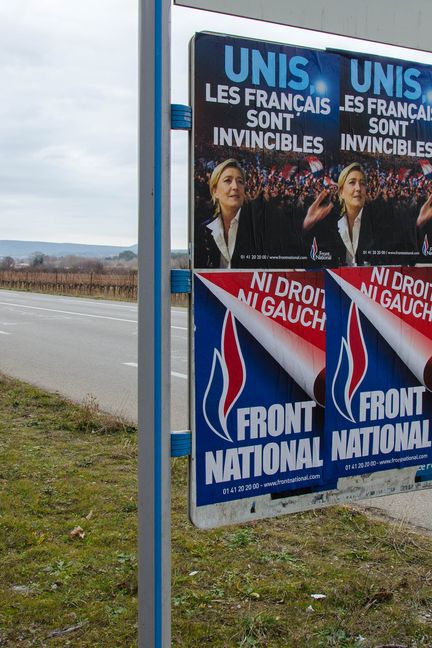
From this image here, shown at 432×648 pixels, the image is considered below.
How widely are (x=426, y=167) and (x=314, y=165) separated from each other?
528 millimetres

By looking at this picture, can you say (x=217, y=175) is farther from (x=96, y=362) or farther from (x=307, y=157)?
(x=96, y=362)

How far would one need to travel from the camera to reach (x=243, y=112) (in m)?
2.52

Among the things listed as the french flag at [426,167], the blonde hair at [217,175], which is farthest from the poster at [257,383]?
the french flag at [426,167]

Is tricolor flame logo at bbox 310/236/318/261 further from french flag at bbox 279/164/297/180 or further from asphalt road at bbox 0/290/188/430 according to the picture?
asphalt road at bbox 0/290/188/430

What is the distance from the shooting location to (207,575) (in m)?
3.50

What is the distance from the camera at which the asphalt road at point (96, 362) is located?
5.07 meters

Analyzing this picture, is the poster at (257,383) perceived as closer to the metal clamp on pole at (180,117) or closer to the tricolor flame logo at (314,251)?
the tricolor flame logo at (314,251)

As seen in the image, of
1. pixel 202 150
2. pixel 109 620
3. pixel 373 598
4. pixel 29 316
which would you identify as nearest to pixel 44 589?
pixel 109 620

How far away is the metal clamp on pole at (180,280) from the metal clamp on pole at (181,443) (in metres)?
0.47

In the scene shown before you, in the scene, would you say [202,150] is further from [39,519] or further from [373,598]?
[39,519]

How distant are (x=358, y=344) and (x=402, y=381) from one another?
26 centimetres

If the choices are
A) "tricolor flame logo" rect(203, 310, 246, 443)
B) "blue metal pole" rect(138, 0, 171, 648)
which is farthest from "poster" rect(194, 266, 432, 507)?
"blue metal pole" rect(138, 0, 171, 648)

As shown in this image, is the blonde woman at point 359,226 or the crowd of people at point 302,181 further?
the blonde woman at point 359,226

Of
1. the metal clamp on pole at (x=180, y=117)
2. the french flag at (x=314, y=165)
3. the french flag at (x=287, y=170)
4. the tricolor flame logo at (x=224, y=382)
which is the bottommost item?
the tricolor flame logo at (x=224, y=382)
